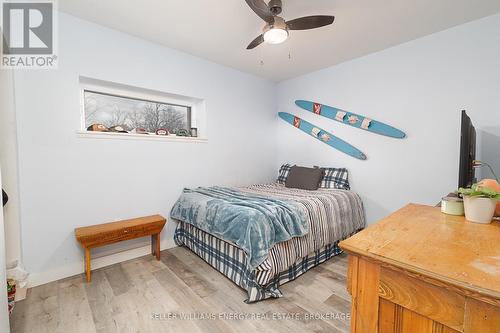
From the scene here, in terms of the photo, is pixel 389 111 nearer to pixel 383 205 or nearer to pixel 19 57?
pixel 383 205

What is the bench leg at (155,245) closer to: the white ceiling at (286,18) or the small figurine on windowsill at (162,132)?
the small figurine on windowsill at (162,132)

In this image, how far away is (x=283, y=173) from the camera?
3621 millimetres

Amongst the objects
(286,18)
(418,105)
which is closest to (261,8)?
(286,18)

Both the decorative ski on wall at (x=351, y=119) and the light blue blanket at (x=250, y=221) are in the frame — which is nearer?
the light blue blanket at (x=250, y=221)

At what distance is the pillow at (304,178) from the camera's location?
3000 millimetres

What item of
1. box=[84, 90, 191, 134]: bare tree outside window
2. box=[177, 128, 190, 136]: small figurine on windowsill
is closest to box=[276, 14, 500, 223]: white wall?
box=[177, 128, 190, 136]: small figurine on windowsill

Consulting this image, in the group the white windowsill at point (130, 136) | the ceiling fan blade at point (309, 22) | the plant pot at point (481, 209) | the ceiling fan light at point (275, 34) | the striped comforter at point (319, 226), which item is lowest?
the striped comforter at point (319, 226)

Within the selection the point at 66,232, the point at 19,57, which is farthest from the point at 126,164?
the point at 19,57

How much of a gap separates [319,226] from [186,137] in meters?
1.89

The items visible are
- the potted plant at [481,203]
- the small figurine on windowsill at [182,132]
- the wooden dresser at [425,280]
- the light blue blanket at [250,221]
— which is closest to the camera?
the wooden dresser at [425,280]

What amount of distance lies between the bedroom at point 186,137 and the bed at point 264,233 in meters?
0.09

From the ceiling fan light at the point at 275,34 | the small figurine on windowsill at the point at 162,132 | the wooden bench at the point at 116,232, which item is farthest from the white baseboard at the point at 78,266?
the ceiling fan light at the point at 275,34

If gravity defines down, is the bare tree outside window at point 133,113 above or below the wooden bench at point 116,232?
above

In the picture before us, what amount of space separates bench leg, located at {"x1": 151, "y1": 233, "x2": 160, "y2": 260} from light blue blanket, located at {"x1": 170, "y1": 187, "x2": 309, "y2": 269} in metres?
0.37
